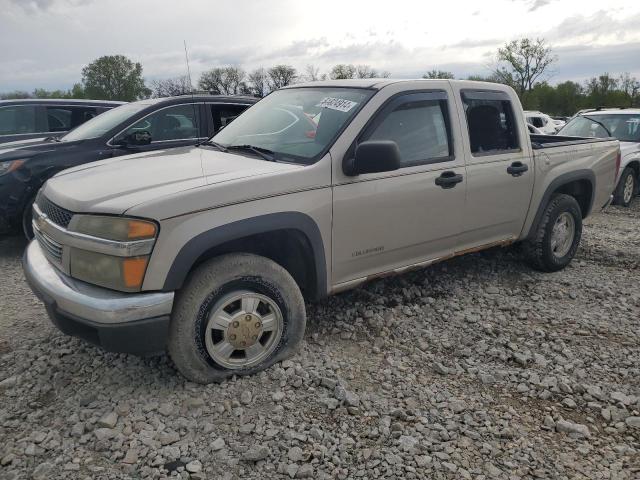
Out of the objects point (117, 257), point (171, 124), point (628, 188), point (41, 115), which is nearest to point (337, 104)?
point (117, 257)

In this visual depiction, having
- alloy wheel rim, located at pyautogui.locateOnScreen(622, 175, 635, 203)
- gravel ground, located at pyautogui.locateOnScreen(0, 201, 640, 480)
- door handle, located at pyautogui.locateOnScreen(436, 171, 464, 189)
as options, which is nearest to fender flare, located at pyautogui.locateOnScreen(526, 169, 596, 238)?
gravel ground, located at pyautogui.locateOnScreen(0, 201, 640, 480)

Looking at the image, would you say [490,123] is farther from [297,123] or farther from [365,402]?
[365,402]

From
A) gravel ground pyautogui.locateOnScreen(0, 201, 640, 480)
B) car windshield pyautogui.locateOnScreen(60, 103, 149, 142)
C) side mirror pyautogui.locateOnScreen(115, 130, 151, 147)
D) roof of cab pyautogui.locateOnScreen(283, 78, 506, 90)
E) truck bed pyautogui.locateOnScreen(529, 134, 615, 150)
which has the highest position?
roof of cab pyautogui.locateOnScreen(283, 78, 506, 90)

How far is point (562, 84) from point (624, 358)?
4783 centimetres

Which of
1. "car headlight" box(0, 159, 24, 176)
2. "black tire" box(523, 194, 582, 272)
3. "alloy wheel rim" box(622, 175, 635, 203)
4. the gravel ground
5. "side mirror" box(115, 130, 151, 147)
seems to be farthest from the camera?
"alloy wheel rim" box(622, 175, 635, 203)

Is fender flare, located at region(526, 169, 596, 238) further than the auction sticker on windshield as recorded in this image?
Yes

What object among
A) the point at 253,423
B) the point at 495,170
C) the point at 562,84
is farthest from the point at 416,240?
the point at 562,84

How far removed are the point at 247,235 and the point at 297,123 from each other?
112cm

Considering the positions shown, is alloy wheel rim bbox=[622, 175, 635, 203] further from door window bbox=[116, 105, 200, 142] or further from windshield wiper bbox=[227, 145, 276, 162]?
windshield wiper bbox=[227, 145, 276, 162]

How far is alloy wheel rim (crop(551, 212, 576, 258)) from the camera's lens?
5105 mm

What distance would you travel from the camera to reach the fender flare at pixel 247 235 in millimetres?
2760

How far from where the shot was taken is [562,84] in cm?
4519

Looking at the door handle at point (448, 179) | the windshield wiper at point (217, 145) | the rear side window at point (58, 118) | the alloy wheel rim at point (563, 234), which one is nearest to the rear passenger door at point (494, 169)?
the door handle at point (448, 179)

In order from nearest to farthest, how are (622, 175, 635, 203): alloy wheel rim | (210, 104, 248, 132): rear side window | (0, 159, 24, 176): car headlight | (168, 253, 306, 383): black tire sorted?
(168, 253, 306, 383): black tire, (0, 159, 24, 176): car headlight, (210, 104, 248, 132): rear side window, (622, 175, 635, 203): alloy wheel rim
